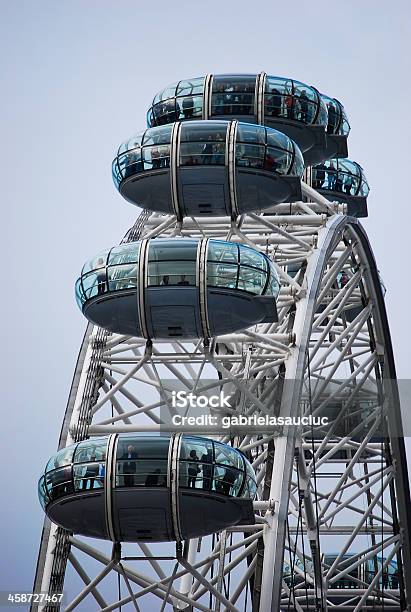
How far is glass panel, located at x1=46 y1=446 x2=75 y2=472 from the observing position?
1320 inches

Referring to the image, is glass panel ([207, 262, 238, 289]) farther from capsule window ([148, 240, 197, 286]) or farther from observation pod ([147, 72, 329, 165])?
observation pod ([147, 72, 329, 165])

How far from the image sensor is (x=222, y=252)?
35.7m

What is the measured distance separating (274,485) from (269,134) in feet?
27.1

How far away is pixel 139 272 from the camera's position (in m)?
35.8

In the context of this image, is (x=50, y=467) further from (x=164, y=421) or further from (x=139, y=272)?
(x=164, y=421)

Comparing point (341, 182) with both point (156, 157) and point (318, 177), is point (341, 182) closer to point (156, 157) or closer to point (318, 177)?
point (318, 177)

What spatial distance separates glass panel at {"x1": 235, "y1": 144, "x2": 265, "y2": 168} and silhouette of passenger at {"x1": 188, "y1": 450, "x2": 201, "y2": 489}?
Answer: 8.42m

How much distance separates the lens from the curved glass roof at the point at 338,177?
159 ft

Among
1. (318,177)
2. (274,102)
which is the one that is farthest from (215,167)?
(318,177)

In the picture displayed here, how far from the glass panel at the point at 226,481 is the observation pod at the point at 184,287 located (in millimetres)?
4327

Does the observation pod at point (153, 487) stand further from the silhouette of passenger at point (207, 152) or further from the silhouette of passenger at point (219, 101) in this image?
the silhouette of passenger at point (219, 101)

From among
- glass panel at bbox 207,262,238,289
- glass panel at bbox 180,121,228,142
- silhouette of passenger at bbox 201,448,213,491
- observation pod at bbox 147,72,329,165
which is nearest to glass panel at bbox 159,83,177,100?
observation pod at bbox 147,72,329,165

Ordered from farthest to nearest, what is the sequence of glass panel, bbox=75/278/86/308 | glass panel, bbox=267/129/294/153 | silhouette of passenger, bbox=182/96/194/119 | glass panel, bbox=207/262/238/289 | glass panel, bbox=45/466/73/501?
1. silhouette of passenger, bbox=182/96/194/119
2. glass panel, bbox=267/129/294/153
3. glass panel, bbox=75/278/86/308
4. glass panel, bbox=207/262/238/289
5. glass panel, bbox=45/466/73/501

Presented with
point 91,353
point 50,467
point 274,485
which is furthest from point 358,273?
point 50,467
